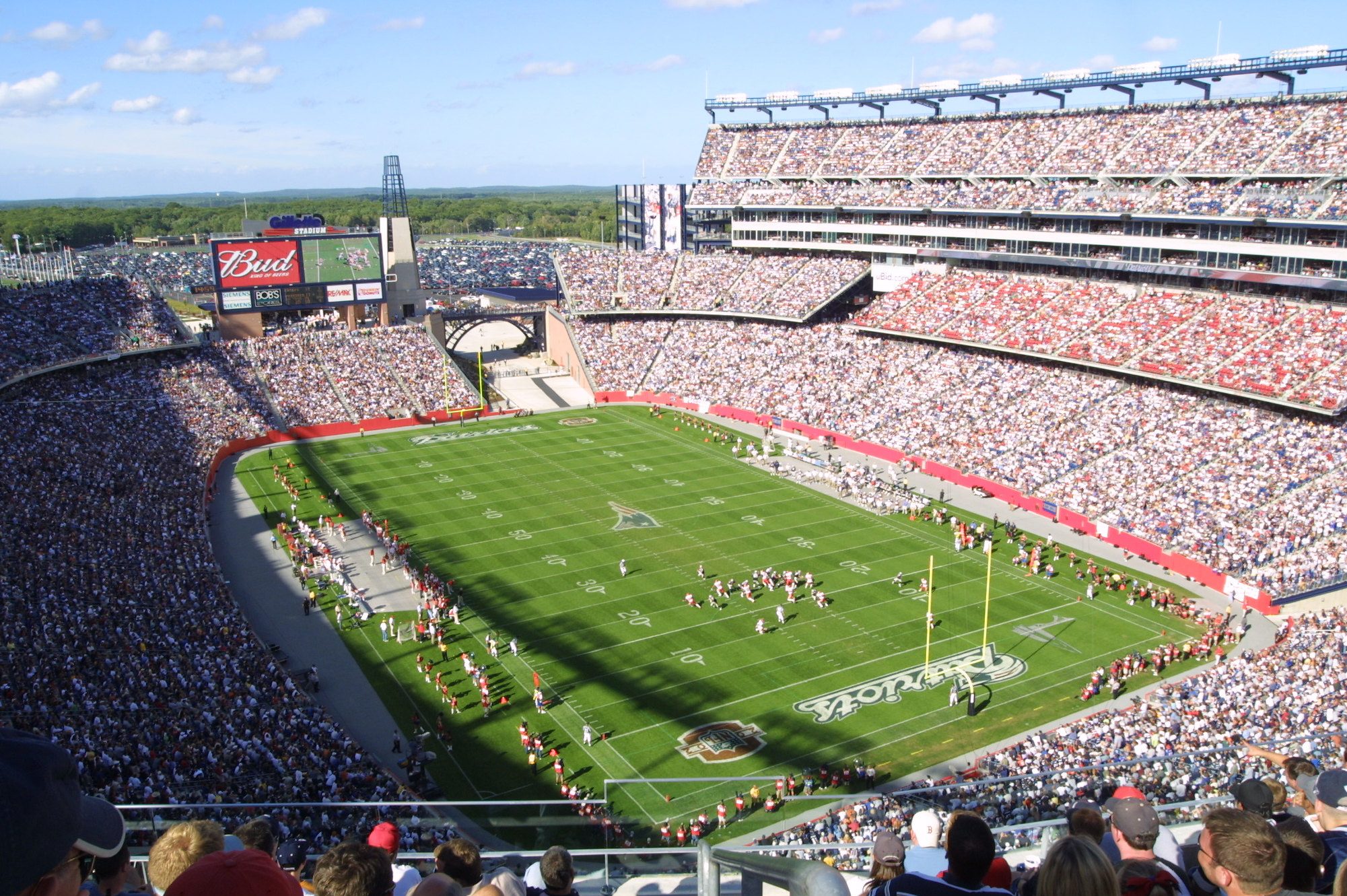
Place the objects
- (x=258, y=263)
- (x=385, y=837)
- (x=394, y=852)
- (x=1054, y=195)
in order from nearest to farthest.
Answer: (x=385, y=837), (x=394, y=852), (x=1054, y=195), (x=258, y=263)

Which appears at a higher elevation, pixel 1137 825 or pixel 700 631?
pixel 1137 825

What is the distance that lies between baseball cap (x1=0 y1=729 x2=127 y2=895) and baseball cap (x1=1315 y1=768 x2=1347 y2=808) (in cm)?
624

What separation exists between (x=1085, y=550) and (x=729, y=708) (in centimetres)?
1669

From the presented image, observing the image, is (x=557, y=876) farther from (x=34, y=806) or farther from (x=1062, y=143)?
(x=1062, y=143)

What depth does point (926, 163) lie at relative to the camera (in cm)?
6488

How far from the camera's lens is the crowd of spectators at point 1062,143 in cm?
4744

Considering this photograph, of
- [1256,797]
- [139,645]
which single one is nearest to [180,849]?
[1256,797]

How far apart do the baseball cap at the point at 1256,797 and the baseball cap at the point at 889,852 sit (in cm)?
231

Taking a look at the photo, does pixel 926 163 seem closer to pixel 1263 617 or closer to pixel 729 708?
pixel 1263 617

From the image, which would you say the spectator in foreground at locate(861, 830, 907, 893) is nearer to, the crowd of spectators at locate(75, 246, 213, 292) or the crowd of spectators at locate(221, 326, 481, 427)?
the crowd of spectators at locate(221, 326, 481, 427)

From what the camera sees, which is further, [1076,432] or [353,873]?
[1076,432]

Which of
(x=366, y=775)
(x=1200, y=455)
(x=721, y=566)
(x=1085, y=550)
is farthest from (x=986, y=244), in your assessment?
(x=366, y=775)

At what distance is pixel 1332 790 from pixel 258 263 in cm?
6373

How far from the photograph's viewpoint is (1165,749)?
2094cm
